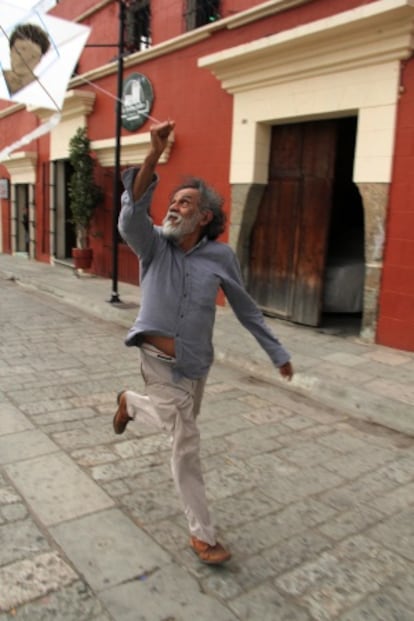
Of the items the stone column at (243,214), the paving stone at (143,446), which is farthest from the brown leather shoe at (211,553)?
the stone column at (243,214)

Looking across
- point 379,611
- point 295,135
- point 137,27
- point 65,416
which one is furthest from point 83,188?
point 379,611

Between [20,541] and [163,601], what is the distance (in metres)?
0.84

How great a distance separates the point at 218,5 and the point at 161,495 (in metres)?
8.15

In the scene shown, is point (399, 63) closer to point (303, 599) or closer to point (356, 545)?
point (356, 545)

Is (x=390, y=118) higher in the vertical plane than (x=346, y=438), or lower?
higher

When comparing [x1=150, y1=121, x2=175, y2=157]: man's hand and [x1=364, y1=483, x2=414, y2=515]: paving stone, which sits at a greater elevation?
[x1=150, y1=121, x2=175, y2=157]: man's hand

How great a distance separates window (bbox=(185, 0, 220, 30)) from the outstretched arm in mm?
7767

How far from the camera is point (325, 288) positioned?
7.94 metres

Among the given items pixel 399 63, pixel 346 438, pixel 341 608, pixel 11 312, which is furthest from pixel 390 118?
pixel 11 312

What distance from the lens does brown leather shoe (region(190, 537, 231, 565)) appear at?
264 cm

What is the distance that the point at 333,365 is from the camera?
234 inches

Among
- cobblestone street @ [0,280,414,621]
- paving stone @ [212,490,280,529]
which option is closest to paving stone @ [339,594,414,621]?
cobblestone street @ [0,280,414,621]

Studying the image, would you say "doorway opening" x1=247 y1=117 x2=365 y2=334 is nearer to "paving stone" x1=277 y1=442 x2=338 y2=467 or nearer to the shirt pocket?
"paving stone" x1=277 y1=442 x2=338 y2=467

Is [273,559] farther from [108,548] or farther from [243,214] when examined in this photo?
[243,214]
